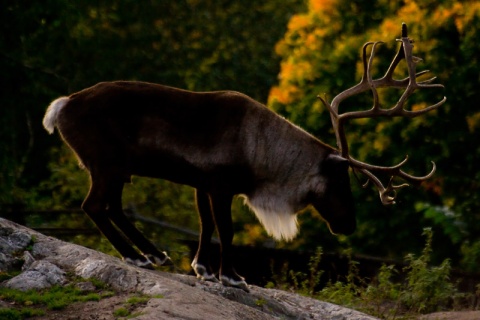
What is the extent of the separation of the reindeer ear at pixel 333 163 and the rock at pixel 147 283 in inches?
44.6

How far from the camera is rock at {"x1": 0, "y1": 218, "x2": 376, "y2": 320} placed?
7.14 m

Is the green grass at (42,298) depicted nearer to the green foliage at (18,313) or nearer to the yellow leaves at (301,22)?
the green foliage at (18,313)

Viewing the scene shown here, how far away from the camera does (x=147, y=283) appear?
746 centimetres

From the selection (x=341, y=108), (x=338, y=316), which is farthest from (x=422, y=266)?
(x=341, y=108)

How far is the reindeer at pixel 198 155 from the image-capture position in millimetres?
8117

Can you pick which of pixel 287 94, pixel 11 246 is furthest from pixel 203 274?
pixel 287 94

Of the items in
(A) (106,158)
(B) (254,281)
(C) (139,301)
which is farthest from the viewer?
(B) (254,281)

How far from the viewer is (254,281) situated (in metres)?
12.8

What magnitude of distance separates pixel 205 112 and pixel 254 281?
15.9 ft

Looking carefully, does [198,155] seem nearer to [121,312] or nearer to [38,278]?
[38,278]

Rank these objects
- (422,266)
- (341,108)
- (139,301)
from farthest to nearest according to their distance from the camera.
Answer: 1. (341,108)
2. (422,266)
3. (139,301)

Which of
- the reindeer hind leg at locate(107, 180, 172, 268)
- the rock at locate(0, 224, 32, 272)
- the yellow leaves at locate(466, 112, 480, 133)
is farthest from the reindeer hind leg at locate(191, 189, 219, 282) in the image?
the yellow leaves at locate(466, 112, 480, 133)

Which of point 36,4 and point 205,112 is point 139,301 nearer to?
point 205,112

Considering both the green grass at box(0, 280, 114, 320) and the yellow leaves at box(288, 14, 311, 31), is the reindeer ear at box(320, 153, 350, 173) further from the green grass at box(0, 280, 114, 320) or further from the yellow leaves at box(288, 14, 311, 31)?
the yellow leaves at box(288, 14, 311, 31)
